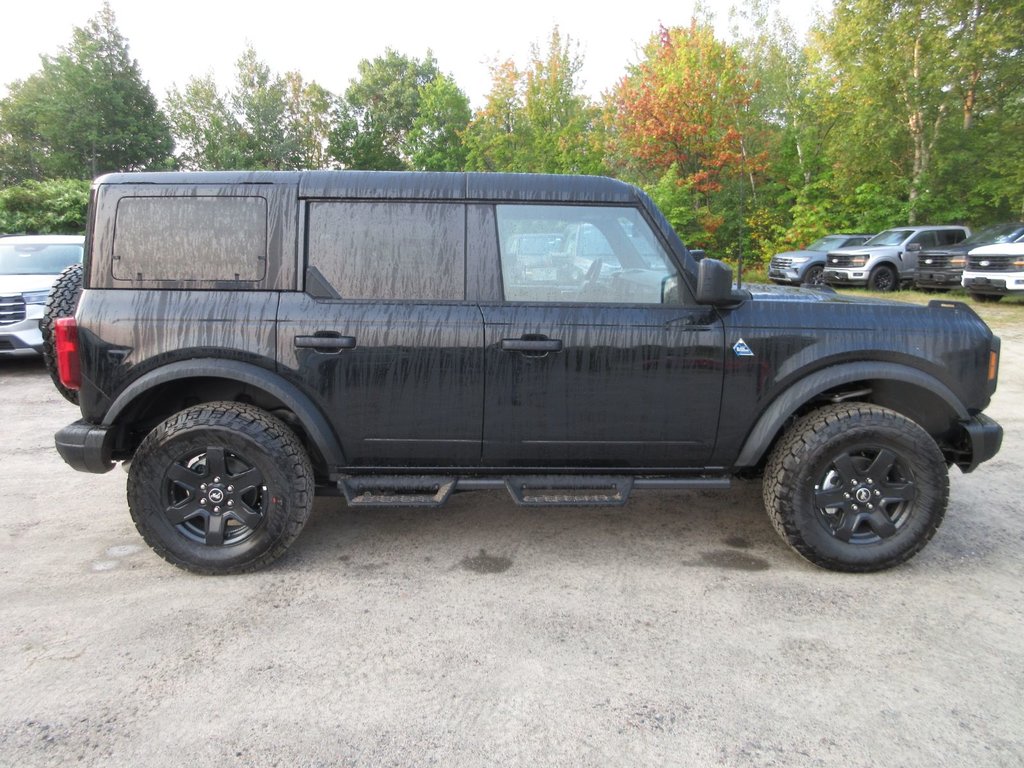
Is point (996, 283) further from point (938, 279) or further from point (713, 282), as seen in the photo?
point (713, 282)

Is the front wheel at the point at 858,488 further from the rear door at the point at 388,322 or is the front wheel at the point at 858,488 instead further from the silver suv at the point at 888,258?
the silver suv at the point at 888,258

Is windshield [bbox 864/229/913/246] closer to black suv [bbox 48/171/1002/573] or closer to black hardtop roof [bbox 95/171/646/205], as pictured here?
black suv [bbox 48/171/1002/573]

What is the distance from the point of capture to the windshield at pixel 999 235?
1535 cm

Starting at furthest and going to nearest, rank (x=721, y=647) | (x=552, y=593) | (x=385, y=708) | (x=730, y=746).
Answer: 1. (x=552, y=593)
2. (x=721, y=647)
3. (x=385, y=708)
4. (x=730, y=746)

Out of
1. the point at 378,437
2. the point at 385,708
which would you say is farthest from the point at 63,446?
the point at 385,708

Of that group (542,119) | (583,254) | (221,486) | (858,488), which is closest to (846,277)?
(542,119)

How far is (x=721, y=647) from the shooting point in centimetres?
282

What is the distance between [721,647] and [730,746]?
597mm

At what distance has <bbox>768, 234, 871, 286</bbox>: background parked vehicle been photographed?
64.0 ft

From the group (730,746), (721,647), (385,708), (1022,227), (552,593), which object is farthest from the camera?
(1022,227)

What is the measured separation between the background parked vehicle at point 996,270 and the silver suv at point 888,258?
7.91ft

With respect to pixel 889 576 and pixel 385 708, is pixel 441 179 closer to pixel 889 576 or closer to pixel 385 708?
pixel 385 708

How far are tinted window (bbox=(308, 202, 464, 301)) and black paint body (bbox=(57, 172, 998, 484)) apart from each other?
1 centimetres

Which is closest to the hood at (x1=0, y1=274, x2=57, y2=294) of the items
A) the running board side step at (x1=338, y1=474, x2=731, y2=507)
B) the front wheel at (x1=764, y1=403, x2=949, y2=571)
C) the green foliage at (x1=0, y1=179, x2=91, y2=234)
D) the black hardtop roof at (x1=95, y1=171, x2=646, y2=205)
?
the black hardtop roof at (x1=95, y1=171, x2=646, y2=205)
